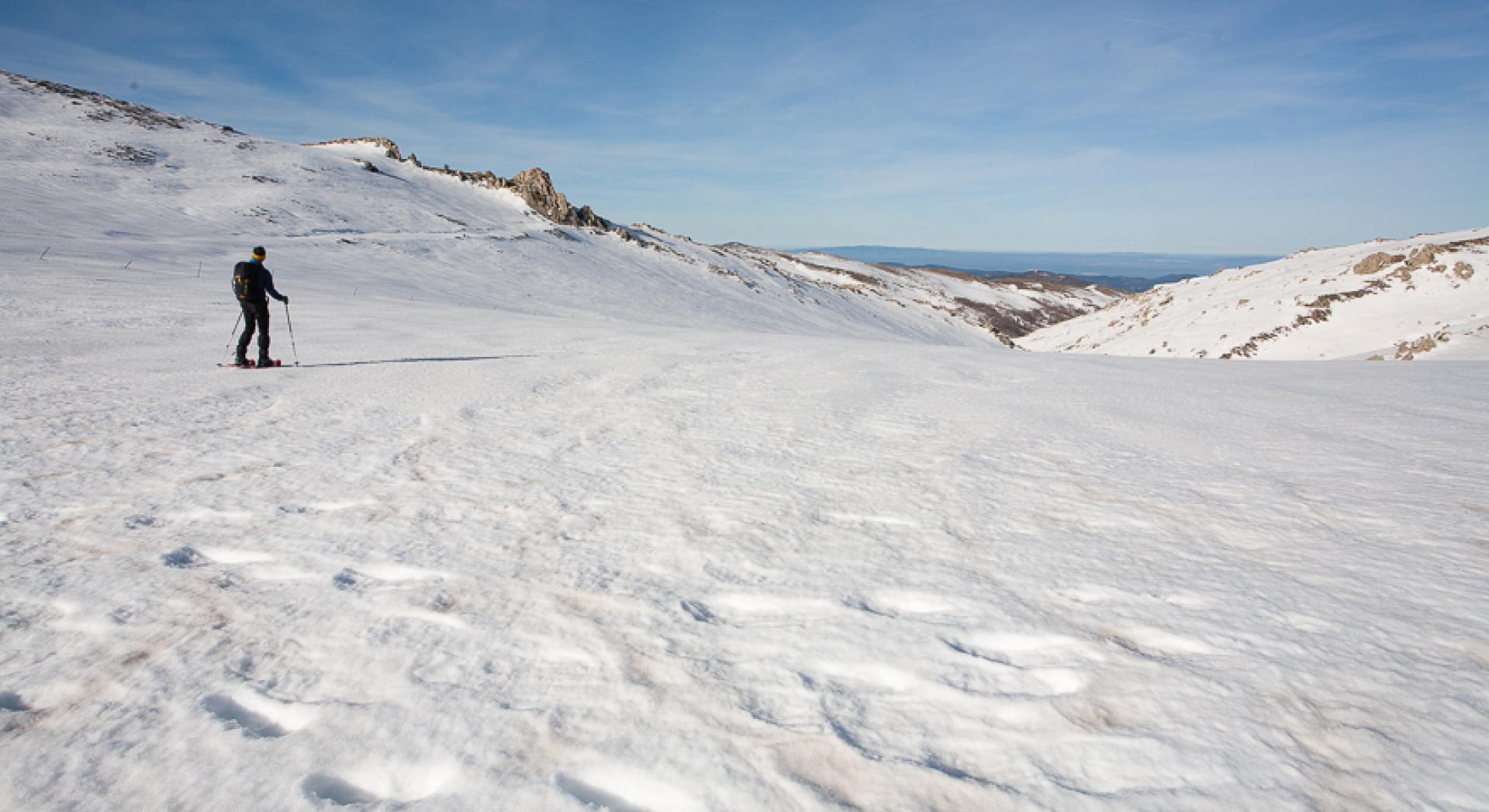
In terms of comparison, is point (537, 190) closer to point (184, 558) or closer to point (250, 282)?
point (250, 282)

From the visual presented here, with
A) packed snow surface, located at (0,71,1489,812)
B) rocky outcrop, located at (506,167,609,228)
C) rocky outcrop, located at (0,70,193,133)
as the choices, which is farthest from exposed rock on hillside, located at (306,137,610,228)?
packed snow surface, located at (0,71,1489,812)

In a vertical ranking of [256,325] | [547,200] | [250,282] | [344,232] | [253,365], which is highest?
[547,200]

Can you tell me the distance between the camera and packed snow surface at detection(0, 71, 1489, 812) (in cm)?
181

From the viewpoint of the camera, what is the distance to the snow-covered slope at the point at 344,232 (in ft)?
69.1

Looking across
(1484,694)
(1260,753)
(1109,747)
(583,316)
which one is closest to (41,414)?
(1109,747)

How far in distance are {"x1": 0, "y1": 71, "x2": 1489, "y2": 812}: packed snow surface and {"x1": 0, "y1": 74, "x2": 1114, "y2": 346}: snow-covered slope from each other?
1591 centimetres

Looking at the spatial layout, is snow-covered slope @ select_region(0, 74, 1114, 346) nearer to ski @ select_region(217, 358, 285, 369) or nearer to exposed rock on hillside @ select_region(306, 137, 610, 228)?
exposed rock on hillside @ select_region(306, 137, 610, 228)

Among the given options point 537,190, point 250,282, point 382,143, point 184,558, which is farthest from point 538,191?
point 184,558

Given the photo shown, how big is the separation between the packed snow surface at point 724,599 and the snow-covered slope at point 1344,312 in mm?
13273

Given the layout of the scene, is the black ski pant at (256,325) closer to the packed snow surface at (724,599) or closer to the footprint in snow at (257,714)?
the packed snow surface at (724,599)

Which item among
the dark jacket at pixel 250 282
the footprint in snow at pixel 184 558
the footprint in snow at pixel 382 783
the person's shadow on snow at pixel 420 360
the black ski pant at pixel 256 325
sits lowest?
the footprint in snow at pixel 382 783

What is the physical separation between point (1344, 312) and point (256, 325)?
25645 mm

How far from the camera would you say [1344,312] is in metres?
18.9

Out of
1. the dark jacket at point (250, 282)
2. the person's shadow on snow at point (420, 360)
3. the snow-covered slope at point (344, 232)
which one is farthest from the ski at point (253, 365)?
the snow-covered slope at point (344, 232)
